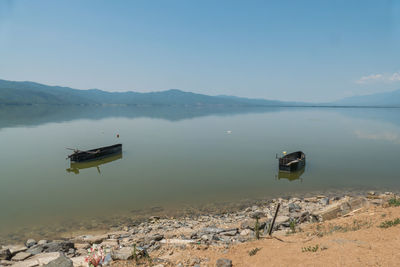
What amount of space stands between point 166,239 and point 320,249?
8097 millimetres

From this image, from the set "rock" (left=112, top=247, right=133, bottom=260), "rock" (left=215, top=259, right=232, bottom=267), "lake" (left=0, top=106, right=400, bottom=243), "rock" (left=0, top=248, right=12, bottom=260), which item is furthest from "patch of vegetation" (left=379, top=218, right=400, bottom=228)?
"rock" (left=0, top=248, right=12, bottom=260)

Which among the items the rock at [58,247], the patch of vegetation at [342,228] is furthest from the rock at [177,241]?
the patch of vegetation at [342,228]

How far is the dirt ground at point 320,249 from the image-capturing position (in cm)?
862

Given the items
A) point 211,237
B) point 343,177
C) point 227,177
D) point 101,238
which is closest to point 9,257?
point 101,238

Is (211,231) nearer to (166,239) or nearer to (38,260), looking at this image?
(166,239)

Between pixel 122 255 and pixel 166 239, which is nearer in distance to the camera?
pixel 122 255

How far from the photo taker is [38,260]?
36.1 ft

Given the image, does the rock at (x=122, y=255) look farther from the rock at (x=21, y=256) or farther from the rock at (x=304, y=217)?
the rock at (x=304, y=217)

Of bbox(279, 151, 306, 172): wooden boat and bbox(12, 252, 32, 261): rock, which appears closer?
bbox(12, 252, 32, 261): rock

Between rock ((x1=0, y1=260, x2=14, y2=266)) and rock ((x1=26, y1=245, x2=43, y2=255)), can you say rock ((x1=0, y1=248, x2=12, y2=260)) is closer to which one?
rock ((x1=0, y1=260, x2=14, y2=266))

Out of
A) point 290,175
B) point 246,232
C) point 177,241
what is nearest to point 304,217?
point 246,232

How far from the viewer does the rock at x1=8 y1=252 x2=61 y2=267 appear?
10.6m

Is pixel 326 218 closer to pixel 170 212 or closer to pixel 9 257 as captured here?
pixel 170 212

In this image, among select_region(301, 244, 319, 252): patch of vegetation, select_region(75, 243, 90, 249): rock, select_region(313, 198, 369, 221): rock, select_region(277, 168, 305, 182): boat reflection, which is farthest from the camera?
select_region(277, 168, 305, 182): boat reflection
